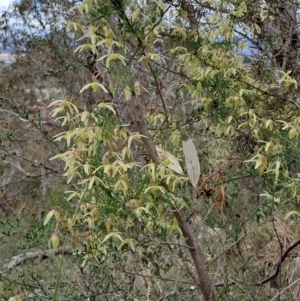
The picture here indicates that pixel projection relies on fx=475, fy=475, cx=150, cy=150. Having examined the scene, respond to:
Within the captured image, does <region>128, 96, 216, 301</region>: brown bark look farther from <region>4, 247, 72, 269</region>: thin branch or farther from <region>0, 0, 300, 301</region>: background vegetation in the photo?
<region>4, 247, 72, 269</region>: thin branch

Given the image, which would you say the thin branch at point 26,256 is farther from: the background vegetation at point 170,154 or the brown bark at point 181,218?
the brown bark at point 181,218

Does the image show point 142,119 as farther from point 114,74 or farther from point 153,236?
point 153,236

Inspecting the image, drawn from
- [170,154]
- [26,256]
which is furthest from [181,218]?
[26,256]

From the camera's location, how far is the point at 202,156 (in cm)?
234

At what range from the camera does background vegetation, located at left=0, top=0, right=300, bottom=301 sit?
1372 mm

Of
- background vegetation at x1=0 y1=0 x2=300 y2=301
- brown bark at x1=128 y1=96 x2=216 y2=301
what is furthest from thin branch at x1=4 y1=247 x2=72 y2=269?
brown bark at x1=128 y1=96 x2=216 y2=301

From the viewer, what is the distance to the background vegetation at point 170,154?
137 cm

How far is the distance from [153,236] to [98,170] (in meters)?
0.40

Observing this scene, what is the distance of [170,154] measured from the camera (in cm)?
148

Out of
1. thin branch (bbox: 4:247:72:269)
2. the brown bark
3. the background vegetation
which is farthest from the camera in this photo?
thin branch (bbox: 4:247:72:269)

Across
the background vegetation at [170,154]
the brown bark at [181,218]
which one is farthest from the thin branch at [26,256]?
the brown bark at [181,218]

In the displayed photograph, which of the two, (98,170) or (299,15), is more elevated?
(299,15)

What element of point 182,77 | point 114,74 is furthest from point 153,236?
point 182,77

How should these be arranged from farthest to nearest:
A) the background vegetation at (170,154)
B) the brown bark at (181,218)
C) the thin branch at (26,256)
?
the thin branch at (26,256) < the brown bark at (181,218) < the background vegetation at (170,154)
